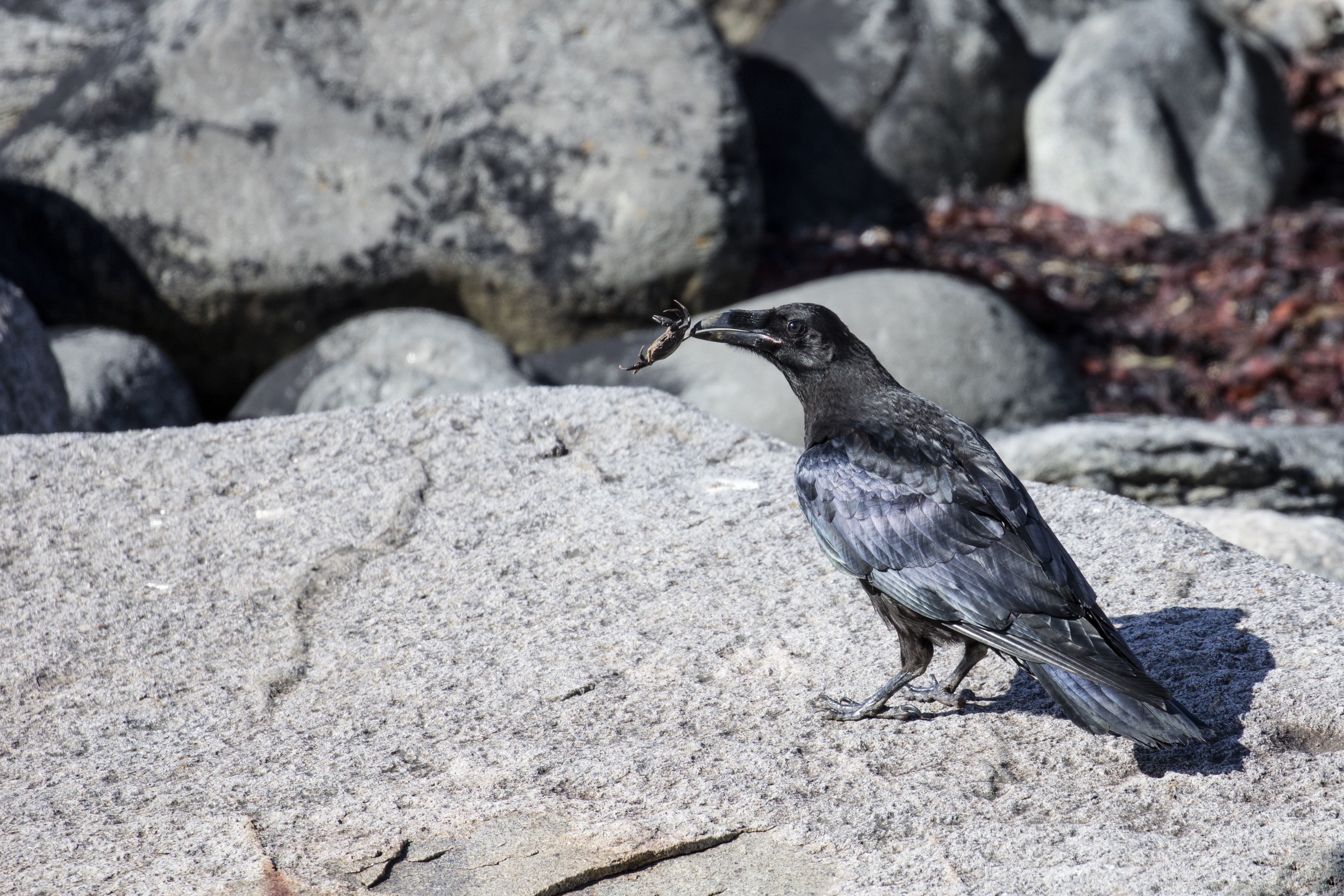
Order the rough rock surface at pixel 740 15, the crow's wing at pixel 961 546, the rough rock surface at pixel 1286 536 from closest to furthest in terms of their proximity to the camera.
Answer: the crow's wing at pixel 961 546
the rough rock surface at pixel 1286 536
the rough rock surface at pixel 740 15

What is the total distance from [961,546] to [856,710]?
0.45 metres

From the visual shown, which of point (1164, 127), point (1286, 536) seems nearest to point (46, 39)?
point (1164, 127)

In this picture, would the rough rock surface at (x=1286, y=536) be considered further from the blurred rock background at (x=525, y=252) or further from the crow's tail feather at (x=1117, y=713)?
the crow's tail feather at (x=1117, y=713)

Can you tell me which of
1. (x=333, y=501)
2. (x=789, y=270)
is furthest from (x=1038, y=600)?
(x=789, y=270)

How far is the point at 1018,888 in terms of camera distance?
2.28 meters

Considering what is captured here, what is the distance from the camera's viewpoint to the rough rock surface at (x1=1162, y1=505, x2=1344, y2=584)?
4020mm

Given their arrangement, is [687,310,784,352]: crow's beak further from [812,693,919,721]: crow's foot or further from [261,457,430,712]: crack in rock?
[261,457,430,712]: crack in rock

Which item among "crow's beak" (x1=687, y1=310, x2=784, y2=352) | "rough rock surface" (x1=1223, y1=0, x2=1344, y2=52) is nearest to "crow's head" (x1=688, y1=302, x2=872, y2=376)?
"crow's beak" (x1=687, y1=310, x2=784, y2=352)

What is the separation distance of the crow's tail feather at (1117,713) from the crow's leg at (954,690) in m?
0.37

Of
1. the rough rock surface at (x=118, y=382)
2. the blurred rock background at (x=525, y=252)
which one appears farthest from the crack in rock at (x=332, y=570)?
the rough rock surface at (x=118, y=382)

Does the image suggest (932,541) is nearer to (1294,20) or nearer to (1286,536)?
(1286,536)

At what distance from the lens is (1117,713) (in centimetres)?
247

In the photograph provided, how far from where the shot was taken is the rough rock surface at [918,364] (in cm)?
584

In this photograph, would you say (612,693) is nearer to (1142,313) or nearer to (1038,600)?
(1038,600)
